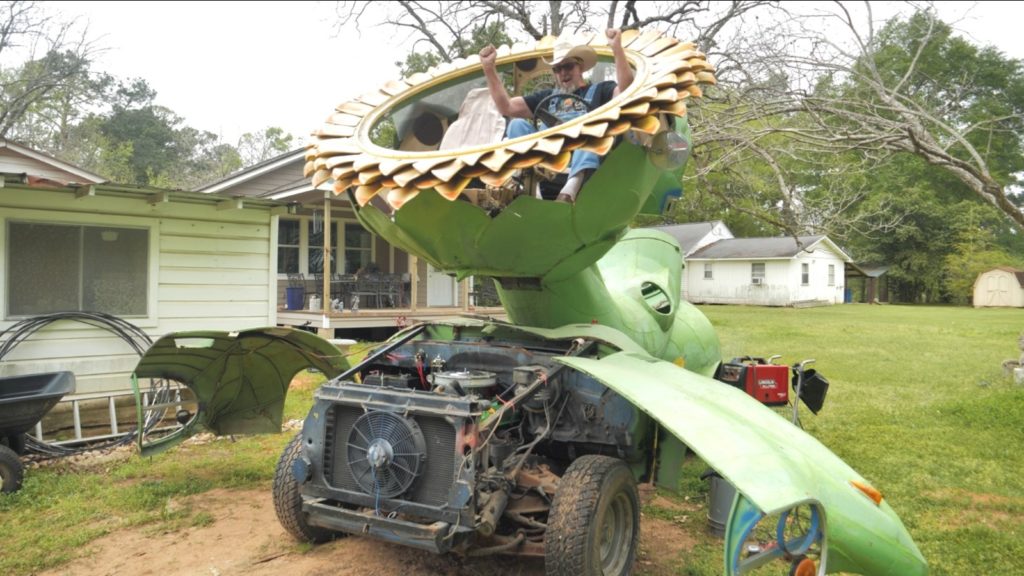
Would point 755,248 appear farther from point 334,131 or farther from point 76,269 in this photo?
point 334,131

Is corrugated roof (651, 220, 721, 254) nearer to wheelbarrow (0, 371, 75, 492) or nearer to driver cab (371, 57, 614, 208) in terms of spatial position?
driver cab (371, 57, 614, 208)

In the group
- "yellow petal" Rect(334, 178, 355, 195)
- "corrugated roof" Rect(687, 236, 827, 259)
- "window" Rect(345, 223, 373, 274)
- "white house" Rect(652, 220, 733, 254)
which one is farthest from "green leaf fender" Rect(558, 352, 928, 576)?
"white house" Rect(652, 220, 733, 254)

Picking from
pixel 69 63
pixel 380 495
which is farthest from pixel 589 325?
pixel 69 63

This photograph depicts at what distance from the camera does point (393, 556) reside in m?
4.23

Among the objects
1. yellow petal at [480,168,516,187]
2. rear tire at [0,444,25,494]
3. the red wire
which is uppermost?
yellow petal at [480,168,516,187]

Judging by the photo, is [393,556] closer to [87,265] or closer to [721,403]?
[721,403]

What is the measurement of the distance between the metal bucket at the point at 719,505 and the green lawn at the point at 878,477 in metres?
0.10

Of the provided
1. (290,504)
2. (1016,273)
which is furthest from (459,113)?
(1016,273)

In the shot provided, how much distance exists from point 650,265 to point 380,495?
11.5 ft

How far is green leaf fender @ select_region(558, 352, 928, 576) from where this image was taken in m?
2.62

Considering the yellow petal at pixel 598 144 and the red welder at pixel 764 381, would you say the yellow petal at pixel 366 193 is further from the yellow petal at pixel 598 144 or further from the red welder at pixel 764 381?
the red welder at pixel 764 381

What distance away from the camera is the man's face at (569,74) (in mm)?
4332

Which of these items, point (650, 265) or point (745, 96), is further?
point (745, 96)

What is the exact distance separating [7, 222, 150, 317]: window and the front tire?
244 inches
